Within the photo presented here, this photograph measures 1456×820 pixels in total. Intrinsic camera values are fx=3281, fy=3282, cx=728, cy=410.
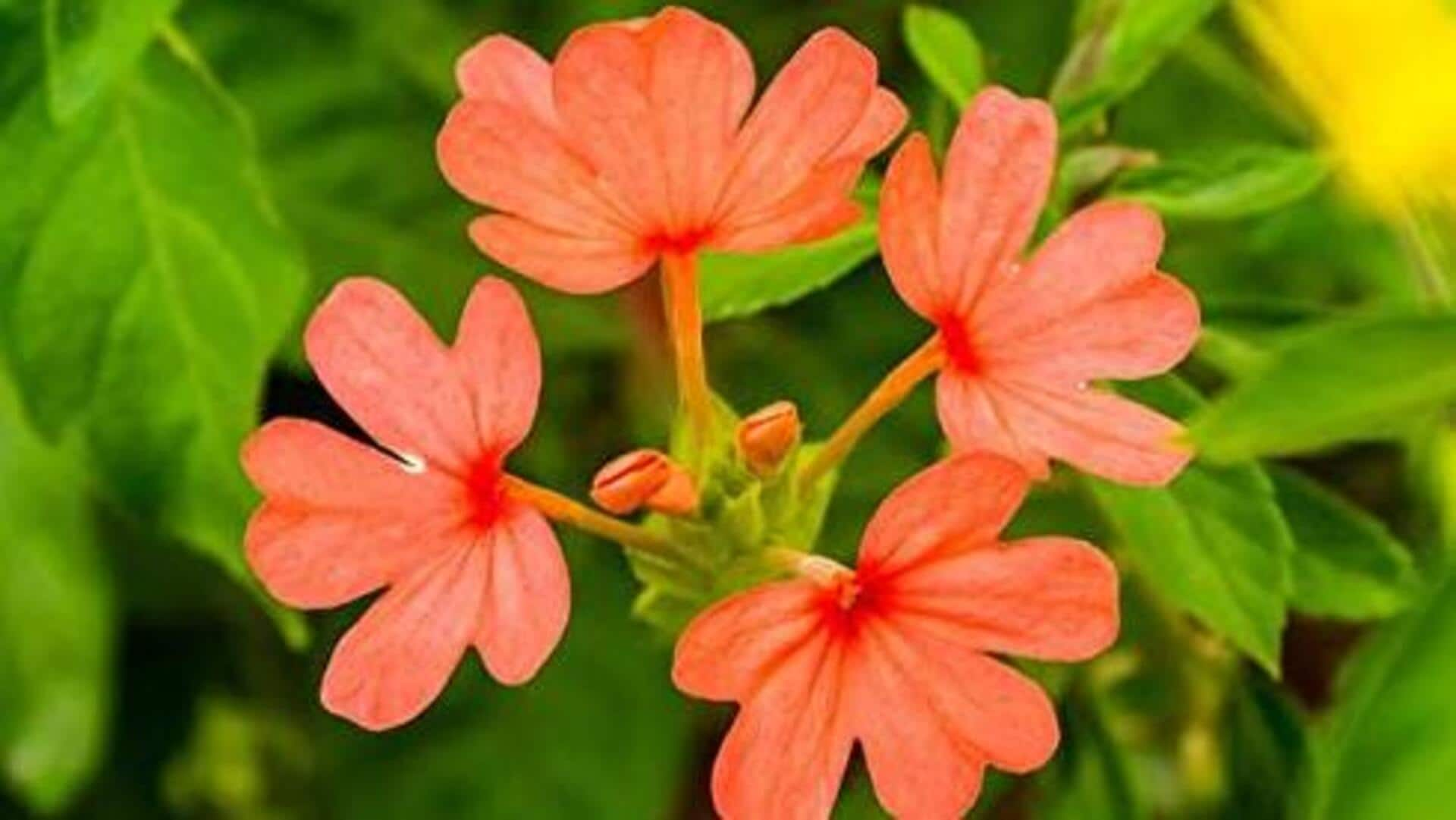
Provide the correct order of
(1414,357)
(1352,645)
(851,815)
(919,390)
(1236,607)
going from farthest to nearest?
(1352,645)
(919,390)
(851,815)
(1236,607)
(1414,357)

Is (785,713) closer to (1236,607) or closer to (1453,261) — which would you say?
(1236,607)

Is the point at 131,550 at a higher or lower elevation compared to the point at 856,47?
lower

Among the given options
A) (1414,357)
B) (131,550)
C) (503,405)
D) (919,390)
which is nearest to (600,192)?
(503,405)

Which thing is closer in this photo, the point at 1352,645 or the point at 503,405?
the point at 503,405

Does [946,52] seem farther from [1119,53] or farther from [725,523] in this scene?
[725,523]

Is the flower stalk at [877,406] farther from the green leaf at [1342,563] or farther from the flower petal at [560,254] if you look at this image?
the green leaf at [1342,563]

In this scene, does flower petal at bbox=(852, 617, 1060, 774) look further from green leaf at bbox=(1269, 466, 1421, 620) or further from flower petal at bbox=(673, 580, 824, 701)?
green leaf at bbox=(1269, 466, 1421, 620)

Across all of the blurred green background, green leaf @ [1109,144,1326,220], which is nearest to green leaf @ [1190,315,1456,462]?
the blurred green background

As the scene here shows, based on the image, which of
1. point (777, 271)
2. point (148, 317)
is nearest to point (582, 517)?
point (777, 271)
